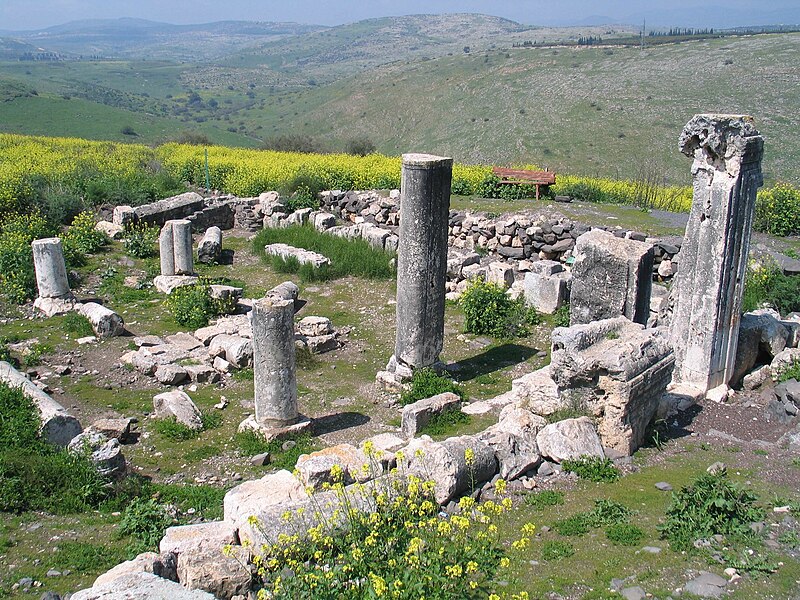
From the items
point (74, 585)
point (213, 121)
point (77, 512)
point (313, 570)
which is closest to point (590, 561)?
point (313, 570)

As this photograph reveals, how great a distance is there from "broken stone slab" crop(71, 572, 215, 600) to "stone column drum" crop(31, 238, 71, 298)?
33.6ft

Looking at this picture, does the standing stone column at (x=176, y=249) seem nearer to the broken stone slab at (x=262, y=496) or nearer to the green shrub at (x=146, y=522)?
the green shrub at (x=146, y=522)

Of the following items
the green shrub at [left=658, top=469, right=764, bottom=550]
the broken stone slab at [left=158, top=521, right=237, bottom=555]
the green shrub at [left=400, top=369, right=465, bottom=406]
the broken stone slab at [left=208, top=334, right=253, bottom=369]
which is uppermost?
the green shrub at [left=658, top=469, right=764, bottom=550]

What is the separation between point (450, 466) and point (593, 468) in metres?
1.59

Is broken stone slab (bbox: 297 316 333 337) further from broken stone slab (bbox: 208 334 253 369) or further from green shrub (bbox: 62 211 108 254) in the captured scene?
green shrub (bbox: 62 211 108 254)

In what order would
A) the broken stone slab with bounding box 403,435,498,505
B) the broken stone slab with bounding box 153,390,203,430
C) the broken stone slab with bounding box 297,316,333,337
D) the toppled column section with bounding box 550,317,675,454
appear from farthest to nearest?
the broken stone slab with bounding box 297,316,333,337 → the broken stone slab with bounding box 153,390,203,430 → the toppled column section with bounding box 550,317,675,454 → the broken stone slab with bounding box 403,435,498,505

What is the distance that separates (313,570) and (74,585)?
224 cm

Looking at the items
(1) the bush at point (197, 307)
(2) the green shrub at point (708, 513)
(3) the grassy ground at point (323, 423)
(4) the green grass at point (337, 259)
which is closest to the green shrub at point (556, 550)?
(3) the grassy ground at point (323, 423)

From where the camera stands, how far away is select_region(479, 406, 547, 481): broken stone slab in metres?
7.11

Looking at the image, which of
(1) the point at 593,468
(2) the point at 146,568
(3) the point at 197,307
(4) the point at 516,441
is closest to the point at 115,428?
(2) the point at 146,568

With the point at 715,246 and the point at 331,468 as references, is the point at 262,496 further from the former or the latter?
the point at 715,246

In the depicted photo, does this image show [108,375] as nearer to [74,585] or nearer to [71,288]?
[71,288]

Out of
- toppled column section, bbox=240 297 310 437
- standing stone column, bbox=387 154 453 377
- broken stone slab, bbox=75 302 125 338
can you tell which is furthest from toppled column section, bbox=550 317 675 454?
broken stone slab, bbox=75 302 125 338

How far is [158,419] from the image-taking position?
948cm
